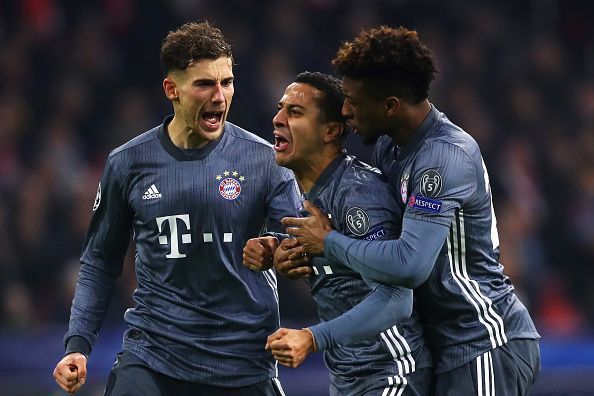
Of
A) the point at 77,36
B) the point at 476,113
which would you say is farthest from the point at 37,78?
the point at 476,113

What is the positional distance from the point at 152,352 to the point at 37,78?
560 cm

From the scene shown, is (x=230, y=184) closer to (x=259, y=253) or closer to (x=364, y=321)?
(x=259, y=253)

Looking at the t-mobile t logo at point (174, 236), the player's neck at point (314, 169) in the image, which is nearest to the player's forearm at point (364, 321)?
the player's neck at point (314, 169)

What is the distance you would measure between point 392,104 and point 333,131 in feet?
1.04

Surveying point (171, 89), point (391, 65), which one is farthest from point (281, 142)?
point (171, 89)

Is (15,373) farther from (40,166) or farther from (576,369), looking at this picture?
(576,369)

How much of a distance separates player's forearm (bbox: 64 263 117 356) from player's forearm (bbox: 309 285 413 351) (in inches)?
50.2

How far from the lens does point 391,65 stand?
405 centimetres

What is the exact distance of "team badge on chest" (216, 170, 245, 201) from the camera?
465 centimetres

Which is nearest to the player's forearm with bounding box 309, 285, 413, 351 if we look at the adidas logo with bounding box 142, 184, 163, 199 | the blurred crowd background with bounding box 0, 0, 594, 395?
the adidas logo with bounding box 142, 184, 163, 199

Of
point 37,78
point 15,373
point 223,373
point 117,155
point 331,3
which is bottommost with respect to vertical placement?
point 15,373

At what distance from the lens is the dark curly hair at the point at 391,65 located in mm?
4047

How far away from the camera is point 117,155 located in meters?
4.76

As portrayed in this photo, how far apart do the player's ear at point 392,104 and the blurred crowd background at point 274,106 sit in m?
4.19
